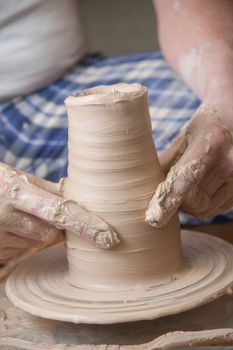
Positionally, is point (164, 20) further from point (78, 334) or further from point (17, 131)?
point (78, 334)

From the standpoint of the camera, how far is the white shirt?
204cm

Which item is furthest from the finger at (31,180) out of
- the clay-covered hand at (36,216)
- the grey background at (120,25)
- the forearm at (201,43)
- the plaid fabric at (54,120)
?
the grey background at (120,25)

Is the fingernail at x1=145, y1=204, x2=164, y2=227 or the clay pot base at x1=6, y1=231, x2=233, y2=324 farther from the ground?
the fingernail at x1=145, y1=204, x2=164, y2=227

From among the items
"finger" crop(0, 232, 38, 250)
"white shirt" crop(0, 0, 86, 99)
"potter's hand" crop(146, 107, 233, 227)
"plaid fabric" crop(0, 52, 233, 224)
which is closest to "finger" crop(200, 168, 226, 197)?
"potter's hand" crop(146, 107, 233, 227)

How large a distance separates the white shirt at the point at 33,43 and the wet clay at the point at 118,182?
71 cm

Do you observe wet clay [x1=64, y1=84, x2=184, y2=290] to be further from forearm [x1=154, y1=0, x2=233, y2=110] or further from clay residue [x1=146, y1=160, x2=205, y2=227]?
forearm [x1=154, y1=0, x2=233, y2=110]

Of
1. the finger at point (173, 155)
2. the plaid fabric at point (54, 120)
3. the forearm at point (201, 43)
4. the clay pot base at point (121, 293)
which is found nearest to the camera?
the clay pot base at point (121, 293)

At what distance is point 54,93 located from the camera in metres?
2.15

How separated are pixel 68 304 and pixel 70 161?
0.90ft

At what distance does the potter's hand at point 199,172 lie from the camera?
1.35 m

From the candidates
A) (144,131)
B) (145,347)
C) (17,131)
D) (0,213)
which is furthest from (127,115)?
(17,131)

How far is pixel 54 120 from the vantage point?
2.09 metres

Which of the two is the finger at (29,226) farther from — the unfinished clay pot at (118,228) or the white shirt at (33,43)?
the white shirt at (33,43)

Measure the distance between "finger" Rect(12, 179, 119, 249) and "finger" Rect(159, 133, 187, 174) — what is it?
251 millimetres
